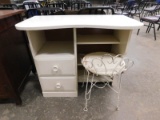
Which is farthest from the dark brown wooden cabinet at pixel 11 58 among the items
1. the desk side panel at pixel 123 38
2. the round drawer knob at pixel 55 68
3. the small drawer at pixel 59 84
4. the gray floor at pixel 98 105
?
the desk side panel at pixel 123 38

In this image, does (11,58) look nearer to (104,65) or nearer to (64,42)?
(64,42)

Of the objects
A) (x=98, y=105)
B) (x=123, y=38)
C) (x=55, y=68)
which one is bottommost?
(x=98, y=105)

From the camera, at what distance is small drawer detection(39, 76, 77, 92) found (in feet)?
3.60

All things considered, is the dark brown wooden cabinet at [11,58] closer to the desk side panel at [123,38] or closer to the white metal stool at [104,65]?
the white metal stool at [104,65]

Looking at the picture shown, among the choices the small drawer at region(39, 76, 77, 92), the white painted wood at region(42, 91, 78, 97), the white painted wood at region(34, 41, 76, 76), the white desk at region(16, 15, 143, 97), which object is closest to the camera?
the white desk at region(16, 15, 143, 97)

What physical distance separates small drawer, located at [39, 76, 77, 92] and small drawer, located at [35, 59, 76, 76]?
6 cm

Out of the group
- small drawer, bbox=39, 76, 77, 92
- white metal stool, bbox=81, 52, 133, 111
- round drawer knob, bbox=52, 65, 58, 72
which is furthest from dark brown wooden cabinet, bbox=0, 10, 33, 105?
white metal stool, bbox=81, 52, 133, 111

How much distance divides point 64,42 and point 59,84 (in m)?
0.47

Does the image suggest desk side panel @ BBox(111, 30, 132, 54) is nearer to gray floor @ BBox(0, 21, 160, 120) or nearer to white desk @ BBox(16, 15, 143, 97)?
white desk @ BBox(16, 15, 143, 97)

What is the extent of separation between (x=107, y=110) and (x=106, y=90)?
27 cm

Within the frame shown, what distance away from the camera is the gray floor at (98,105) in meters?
1.04

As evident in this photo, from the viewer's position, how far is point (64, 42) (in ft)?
4.24

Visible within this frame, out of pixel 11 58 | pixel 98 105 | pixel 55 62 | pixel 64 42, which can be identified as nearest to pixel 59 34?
pixel 64 42

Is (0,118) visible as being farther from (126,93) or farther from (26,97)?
(126,93)
